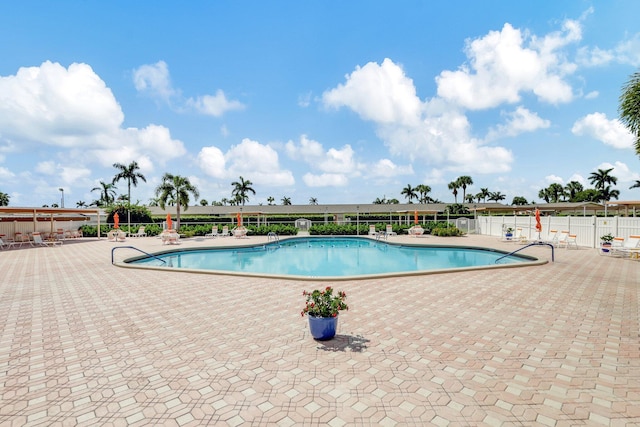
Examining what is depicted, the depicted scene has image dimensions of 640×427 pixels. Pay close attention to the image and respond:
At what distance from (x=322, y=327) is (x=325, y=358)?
Result: 46 centimetres

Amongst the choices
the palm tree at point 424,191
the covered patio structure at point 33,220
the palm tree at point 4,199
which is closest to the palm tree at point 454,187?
the palm tree at point 424,191

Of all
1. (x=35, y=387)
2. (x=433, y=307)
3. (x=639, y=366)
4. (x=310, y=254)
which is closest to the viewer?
(x=35, y=387)

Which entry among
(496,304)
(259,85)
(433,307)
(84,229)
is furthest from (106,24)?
(84,229)

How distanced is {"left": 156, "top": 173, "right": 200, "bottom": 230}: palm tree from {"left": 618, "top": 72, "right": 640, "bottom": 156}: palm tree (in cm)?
2487

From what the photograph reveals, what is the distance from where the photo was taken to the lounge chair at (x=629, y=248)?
1108cm

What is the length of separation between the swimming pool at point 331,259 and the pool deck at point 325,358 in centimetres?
458

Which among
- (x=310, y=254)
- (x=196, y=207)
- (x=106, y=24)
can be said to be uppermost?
(x=106, y=24)

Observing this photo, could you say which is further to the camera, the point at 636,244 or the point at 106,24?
the point at 636,244

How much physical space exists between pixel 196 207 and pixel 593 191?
6948 cm

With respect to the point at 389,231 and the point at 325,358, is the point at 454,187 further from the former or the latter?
the point at 325,358

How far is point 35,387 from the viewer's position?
309 cm

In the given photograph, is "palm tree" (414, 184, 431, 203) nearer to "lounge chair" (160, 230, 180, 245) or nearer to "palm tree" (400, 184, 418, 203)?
"palm tree" (400, 184, 418, 203)

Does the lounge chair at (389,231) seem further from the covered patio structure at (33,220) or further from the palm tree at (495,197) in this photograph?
the palm tree at (495,197)

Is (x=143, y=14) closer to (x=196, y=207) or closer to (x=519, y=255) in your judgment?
(x=519, y=255)
